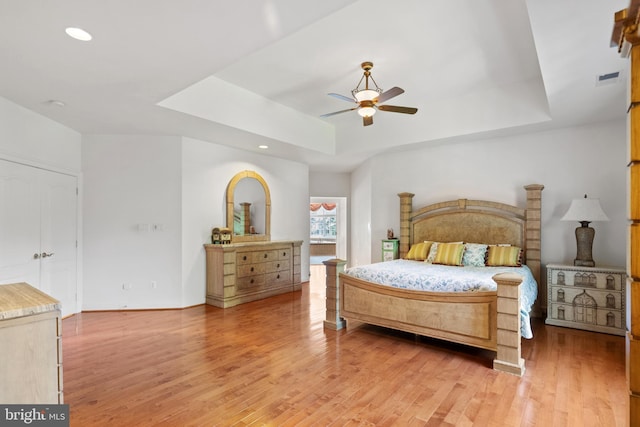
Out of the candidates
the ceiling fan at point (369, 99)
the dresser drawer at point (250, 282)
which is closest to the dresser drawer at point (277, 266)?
the dresser drawer at point (250, 282)

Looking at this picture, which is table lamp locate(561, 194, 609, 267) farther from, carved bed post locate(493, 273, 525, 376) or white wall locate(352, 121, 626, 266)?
carved bed post locate(493, 273, 525, 376)

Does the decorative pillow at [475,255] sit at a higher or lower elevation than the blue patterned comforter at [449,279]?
higher

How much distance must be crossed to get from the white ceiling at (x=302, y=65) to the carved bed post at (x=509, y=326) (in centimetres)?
186

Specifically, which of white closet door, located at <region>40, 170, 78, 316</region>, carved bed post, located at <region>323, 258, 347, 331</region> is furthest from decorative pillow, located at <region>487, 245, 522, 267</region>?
white closet door, located at <region>40, 170, 78, 316</region>

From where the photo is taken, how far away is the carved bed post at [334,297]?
4.11 m

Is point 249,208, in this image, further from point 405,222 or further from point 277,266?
point 405,222

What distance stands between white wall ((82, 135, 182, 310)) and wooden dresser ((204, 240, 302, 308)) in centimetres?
51

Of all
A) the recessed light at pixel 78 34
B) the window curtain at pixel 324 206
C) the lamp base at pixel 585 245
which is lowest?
the lamp base at pixel 585 245

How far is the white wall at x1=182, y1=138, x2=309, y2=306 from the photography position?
16.9 feet

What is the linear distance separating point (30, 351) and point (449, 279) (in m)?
3.28

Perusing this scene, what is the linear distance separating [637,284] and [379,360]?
2.33 meters

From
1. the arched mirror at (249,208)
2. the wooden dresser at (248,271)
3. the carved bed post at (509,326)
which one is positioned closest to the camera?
the carved bed post at (509,326)

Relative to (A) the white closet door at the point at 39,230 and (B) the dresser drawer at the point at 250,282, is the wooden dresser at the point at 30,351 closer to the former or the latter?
(A) the white closet door at the point at 39,230

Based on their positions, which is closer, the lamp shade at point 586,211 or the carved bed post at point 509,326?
the carved bed post at point 509,326
